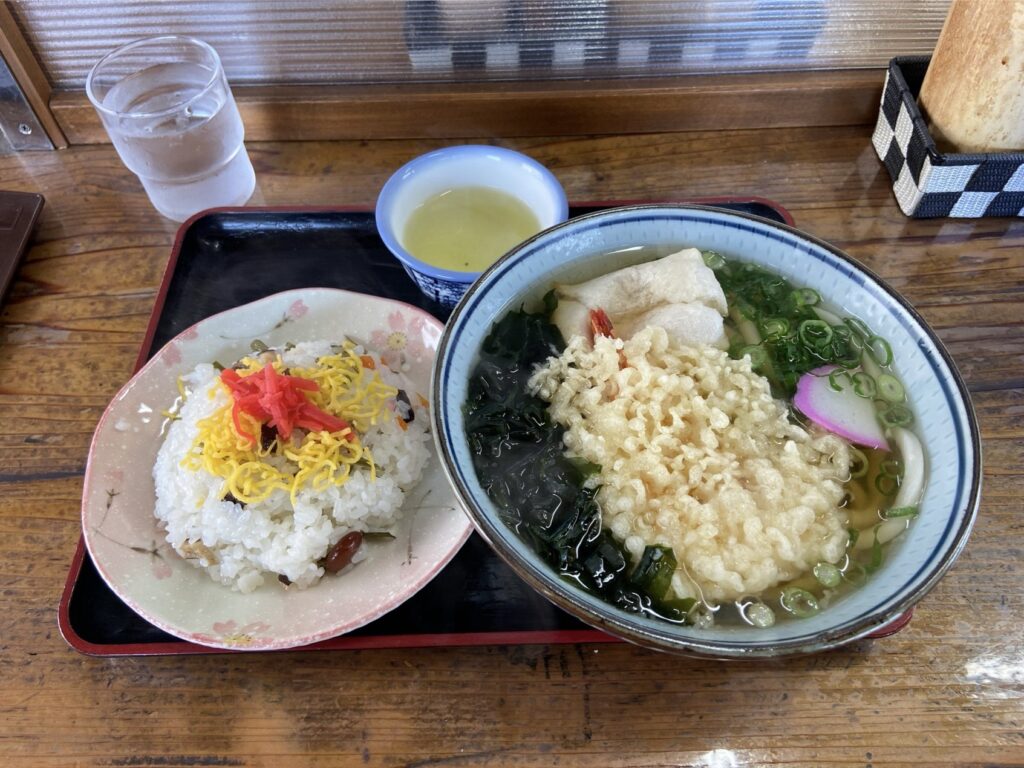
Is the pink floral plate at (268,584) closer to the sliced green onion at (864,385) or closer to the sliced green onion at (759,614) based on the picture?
the sliced green onion at (759,614)

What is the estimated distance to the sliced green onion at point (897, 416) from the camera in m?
1.43

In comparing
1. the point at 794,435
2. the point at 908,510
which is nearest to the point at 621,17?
the point at 794,435

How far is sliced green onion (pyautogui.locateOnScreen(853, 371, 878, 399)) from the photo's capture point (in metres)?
1.48

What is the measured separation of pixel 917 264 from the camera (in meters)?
2.03

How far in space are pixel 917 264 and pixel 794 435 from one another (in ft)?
2.92

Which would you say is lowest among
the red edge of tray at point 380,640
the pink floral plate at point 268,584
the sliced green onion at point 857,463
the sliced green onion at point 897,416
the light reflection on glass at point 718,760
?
the light reflection on glass at point 718,760

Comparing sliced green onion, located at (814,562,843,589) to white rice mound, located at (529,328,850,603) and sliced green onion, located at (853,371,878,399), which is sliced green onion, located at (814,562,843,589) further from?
sliced green onion, located at (853,371,878,399)

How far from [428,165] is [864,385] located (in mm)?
1143

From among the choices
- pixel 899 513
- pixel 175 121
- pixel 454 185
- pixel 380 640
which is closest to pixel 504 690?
pixel 380 640

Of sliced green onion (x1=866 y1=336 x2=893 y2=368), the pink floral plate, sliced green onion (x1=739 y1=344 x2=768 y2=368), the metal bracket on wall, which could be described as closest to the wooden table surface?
the pink floral plate

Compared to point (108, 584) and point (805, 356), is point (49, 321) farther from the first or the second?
point (805, 356)

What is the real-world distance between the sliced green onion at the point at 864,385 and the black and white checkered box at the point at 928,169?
804 millimetres

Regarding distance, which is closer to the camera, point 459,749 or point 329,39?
point 459,749

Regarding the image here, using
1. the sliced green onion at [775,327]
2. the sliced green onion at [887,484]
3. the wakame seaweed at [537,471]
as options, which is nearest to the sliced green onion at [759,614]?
the wakame seaweed at [537,471]
